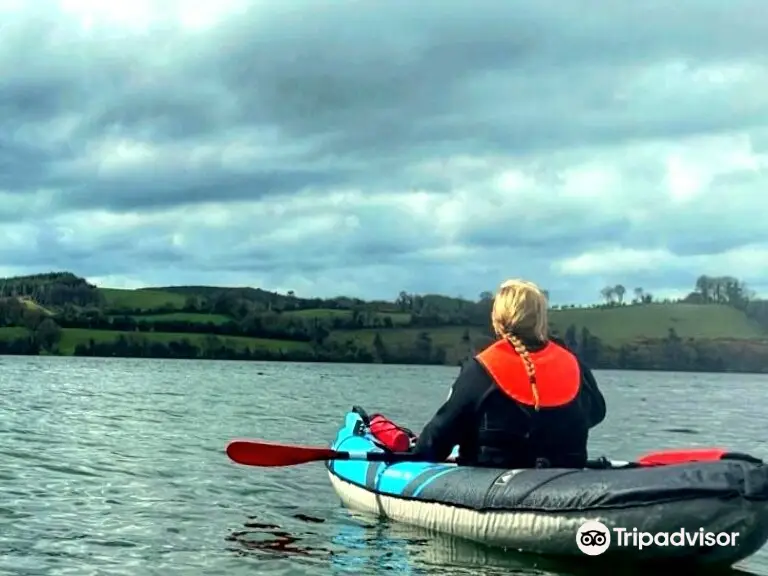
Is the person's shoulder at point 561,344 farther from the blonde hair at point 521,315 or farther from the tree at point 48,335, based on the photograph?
the tree at point 48,335

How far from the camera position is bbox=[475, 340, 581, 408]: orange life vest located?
9812mm

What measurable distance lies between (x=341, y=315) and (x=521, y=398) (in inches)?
4495

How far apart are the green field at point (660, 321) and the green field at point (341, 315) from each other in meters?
18.3

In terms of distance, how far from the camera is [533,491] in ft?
30.7

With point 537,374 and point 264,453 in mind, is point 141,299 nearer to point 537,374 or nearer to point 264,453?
point 264,453

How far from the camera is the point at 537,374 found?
389 inches

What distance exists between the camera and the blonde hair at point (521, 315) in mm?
10047

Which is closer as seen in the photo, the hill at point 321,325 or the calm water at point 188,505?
the calm water at point 188,505

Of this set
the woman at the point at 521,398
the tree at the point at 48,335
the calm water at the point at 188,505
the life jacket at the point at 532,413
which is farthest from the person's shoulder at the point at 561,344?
the tree at the point at 48,335

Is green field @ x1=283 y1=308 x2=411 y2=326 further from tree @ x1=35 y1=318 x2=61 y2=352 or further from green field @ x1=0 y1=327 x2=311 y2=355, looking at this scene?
tree @ x1=35 y1=318 x2=61 y2=352

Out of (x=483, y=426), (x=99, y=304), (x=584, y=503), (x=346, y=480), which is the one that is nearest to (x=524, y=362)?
(x=483, y=426)

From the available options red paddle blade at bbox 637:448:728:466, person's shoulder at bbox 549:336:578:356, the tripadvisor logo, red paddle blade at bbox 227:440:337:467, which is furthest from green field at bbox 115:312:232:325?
the tripadvisor logo

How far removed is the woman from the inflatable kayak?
36 cm

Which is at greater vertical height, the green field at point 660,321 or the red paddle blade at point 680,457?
the green field at point 660,321
